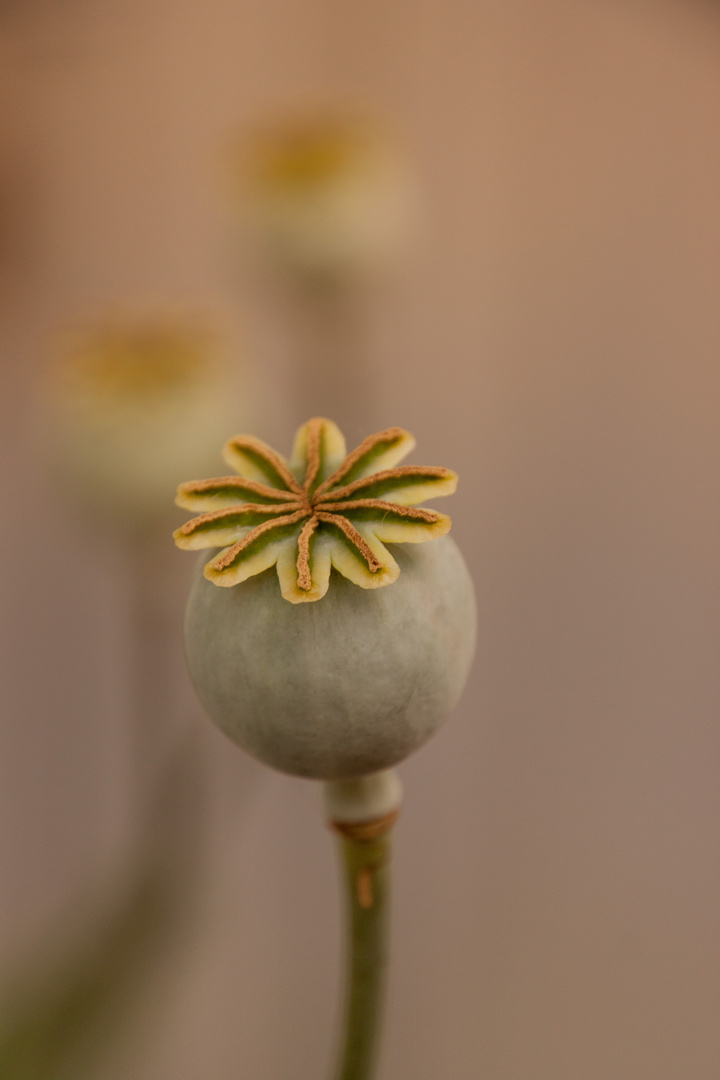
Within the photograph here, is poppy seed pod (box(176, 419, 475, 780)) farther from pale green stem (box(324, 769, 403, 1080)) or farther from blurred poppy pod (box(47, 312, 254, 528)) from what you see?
blurred poppy pod (box(47, 312, 254, 528))

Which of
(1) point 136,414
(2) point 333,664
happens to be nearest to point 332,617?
(2) point 333,664

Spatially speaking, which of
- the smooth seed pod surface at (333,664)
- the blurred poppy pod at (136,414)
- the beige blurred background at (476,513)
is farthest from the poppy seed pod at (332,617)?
the beige blurred background at (476,513)

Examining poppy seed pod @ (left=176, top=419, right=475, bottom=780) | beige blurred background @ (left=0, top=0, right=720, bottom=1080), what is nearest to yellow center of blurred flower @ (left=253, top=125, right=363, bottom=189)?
beige blurred background @ (left=0, top=0, right=720, bottom=1080)

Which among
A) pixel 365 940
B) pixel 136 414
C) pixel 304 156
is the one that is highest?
pixel 304 156

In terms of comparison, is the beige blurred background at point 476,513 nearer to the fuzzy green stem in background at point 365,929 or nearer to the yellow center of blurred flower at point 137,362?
the yellow center of blurred flower at point 137,362

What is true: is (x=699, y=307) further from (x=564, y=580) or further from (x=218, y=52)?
(x=218, y=52)

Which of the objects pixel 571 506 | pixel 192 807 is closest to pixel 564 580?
pixel 571 506

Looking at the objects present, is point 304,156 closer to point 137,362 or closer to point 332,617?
point 137,362
